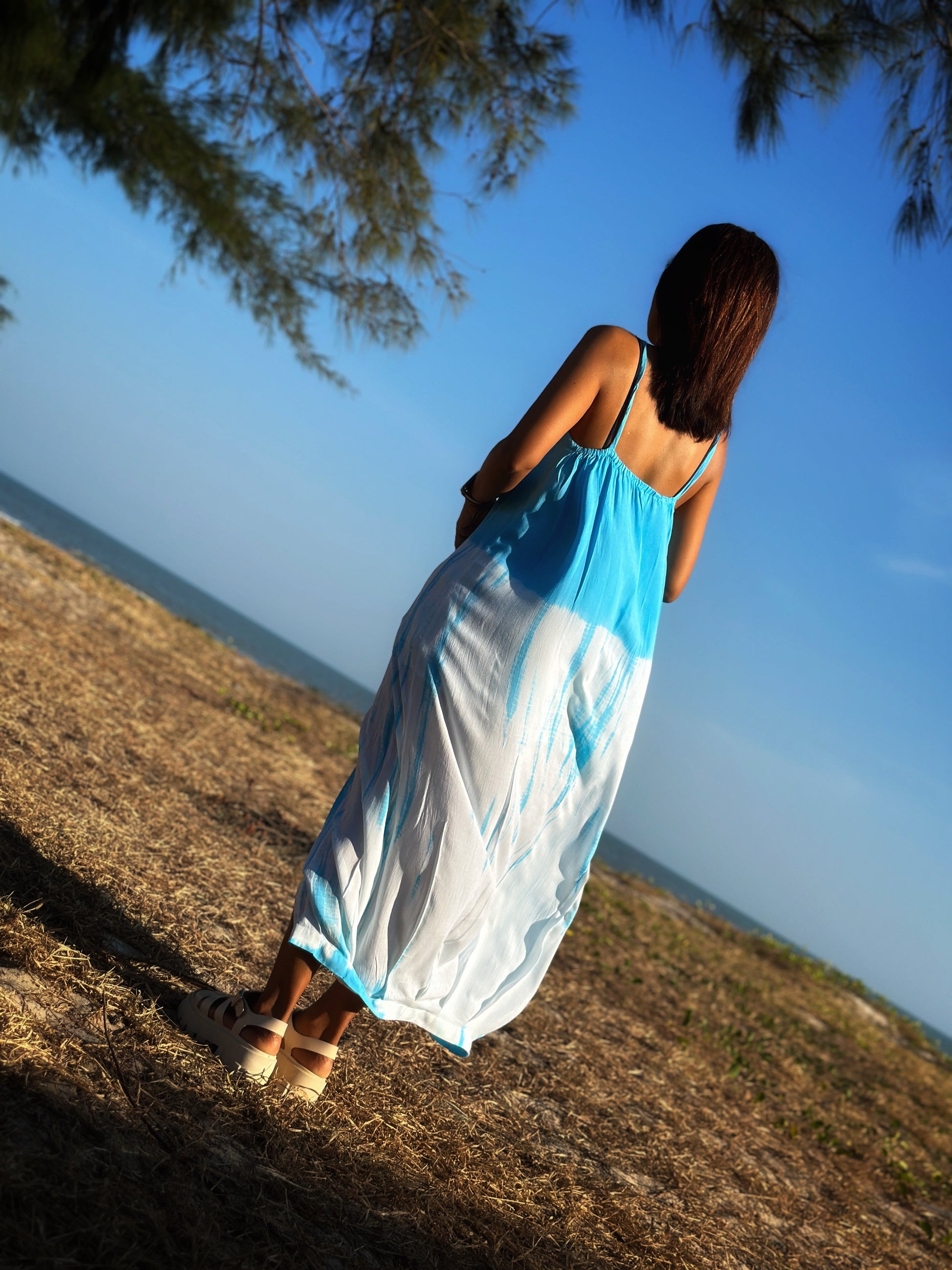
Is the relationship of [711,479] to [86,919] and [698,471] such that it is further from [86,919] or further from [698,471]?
[86,919]

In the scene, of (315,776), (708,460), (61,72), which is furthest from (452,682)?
(61,72)

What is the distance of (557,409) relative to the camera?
75.1 inches

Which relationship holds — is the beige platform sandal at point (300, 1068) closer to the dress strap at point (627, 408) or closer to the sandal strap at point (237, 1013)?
the sandal strap at point (237, 1013)

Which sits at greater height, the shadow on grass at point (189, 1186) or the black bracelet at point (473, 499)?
the black bracelet at point (473, 499)

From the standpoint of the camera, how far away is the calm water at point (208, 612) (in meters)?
53.6

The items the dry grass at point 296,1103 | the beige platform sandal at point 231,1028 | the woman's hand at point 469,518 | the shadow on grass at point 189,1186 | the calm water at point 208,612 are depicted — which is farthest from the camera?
the calm water at point 208,612

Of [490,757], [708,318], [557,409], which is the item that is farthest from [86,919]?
[708,318]

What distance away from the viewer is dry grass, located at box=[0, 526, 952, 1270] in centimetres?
158

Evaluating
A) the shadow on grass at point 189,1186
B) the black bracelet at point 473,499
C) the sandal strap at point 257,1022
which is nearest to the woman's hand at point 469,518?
the black bracelet at point 473,499

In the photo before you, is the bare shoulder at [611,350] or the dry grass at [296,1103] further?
the bare shoulder at [611,350]

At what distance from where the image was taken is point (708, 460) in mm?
2197

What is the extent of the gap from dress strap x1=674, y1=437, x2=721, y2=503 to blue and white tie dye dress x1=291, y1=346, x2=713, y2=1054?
15 cm

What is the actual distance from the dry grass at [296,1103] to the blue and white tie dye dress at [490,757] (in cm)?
36

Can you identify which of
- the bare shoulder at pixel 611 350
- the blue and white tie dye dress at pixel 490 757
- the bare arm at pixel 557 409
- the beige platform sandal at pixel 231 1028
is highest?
the bare shoulder at pixel 611 350
